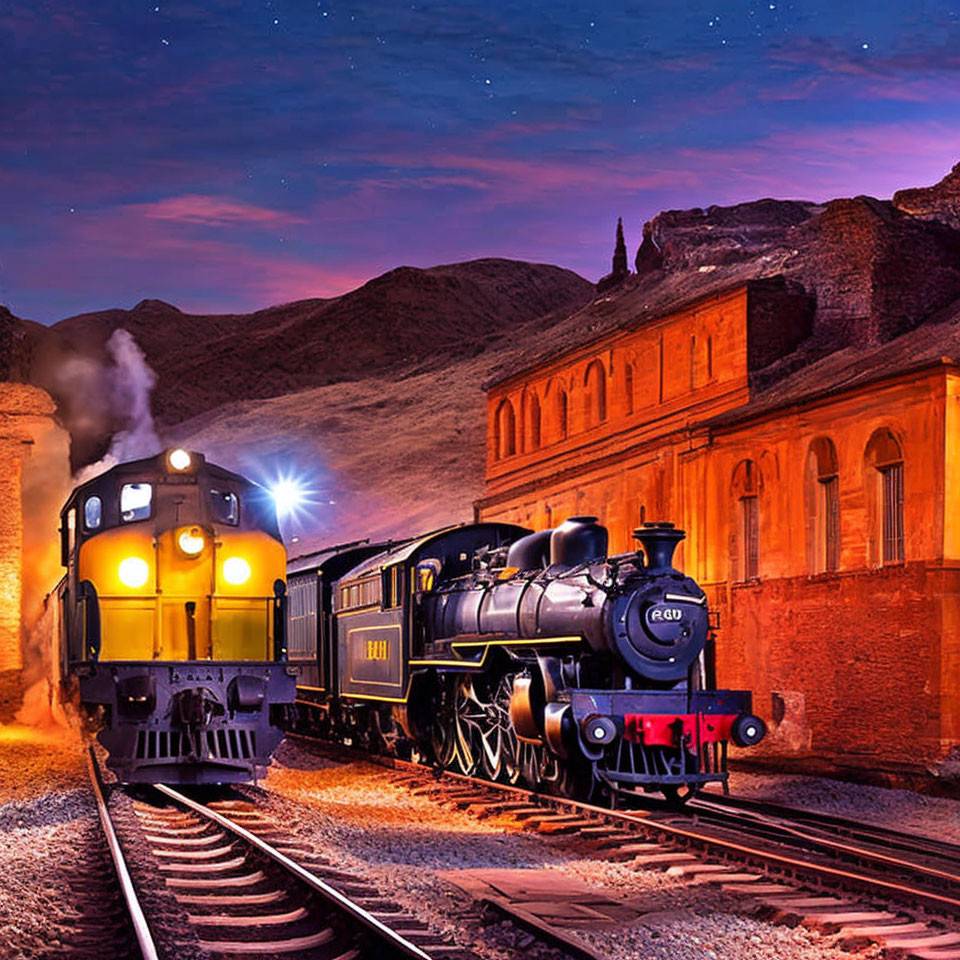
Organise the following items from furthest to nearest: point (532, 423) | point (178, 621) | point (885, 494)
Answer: point (532, 423), point (885, 494), point (178, 621)

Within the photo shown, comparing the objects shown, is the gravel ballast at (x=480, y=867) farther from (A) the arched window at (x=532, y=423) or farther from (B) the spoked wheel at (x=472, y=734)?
(A) the arched window at (x=532, y=423)

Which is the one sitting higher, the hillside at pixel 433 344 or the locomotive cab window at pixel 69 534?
the hillside at pixel 433 344

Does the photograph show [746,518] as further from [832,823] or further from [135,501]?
[135,501]

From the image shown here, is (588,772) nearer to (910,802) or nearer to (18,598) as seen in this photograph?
(910,802)

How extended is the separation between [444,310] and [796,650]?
500 feet

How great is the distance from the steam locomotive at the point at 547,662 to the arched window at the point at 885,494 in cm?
559

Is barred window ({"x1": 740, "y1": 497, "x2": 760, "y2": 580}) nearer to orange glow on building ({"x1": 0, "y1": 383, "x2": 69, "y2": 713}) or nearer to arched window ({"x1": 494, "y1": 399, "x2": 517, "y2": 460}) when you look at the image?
orange glow on building ({"x1": 0, "y1": 383, "x2": 69, "y2": 713})

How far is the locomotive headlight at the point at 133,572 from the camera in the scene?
56.1 ft

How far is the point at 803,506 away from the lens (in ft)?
76.4

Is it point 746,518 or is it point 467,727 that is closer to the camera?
point 467,727

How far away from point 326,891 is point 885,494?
14.8 meters

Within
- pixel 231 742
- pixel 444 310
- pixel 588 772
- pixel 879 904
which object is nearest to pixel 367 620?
pixel 231 742

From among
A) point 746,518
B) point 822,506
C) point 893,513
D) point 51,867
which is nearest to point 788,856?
point 51,867

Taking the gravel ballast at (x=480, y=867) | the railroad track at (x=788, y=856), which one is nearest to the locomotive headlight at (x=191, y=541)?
the gravel ballast at (x=480, y=867)
